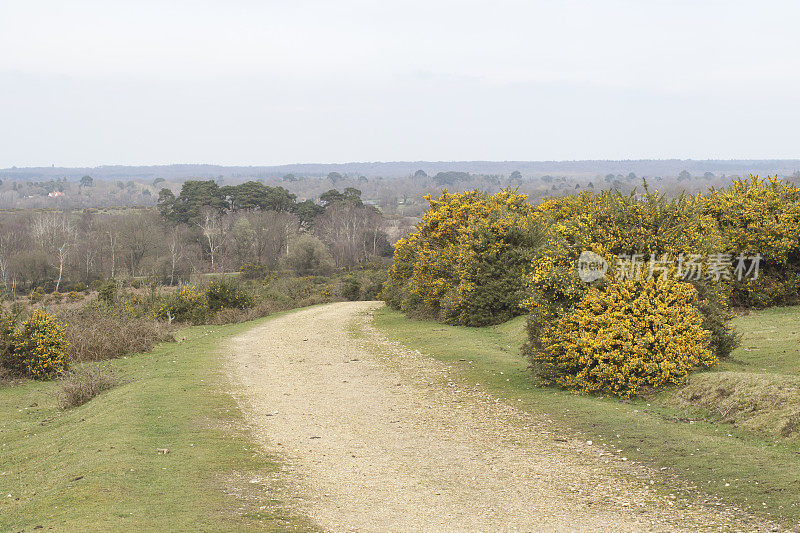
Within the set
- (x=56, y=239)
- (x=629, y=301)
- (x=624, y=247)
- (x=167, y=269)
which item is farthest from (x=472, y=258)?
(x=56, y=239)

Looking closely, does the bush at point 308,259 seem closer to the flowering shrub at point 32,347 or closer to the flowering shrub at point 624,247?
the flowering shrub at point 32,347

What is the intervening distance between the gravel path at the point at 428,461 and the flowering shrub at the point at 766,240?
10.5 metres

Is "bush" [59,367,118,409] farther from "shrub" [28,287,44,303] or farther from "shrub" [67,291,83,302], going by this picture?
"shrub" [67,291,83,302]

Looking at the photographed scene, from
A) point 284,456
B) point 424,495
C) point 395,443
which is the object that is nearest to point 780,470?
point 424,495

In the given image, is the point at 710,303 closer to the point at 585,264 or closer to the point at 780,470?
the point at 585,264

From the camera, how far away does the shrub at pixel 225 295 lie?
1186 inches

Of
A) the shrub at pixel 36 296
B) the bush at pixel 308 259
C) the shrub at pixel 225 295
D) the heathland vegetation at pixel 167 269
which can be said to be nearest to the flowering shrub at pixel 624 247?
the heathland vegetation at pixel 167 269

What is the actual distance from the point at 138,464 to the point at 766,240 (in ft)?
59.8

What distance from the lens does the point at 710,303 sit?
12828 millimetres

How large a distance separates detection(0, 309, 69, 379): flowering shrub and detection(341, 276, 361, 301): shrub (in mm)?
26298

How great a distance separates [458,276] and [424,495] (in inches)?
615

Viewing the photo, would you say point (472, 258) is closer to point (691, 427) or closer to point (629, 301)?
point (629, 301)

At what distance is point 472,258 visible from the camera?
22.2 meters

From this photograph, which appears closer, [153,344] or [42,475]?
[42,475]
